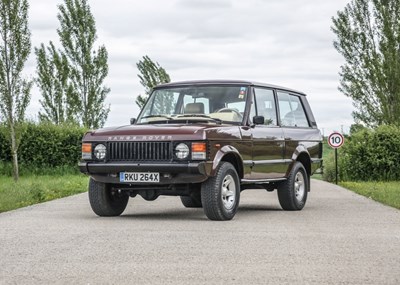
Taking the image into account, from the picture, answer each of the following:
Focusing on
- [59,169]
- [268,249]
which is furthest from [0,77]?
[268,249]

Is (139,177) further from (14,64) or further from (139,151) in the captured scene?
(14,64)

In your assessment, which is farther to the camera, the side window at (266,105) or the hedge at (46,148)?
the hedge at (46,148)

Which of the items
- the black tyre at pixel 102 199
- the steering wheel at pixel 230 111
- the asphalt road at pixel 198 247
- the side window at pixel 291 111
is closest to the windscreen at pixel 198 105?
the steering wheel at pixel 230 111

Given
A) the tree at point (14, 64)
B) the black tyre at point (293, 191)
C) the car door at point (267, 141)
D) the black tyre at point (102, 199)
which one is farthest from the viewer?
the tree at point (14, 64)

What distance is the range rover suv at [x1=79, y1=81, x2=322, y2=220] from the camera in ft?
39.8

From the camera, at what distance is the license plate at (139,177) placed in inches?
482

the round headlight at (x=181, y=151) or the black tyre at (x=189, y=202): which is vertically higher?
the round headlight at (x=181, y=151)

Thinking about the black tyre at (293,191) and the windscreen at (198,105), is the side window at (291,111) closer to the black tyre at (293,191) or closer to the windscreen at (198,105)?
the black tyre at (293,191)

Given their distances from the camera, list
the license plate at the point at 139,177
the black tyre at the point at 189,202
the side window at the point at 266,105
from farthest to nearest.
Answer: the black tyre at the point at 189,202 → the side window at the point at 266,105 → the license plate at the point at 139,177

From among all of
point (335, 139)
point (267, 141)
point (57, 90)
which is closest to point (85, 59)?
point (57, 90)

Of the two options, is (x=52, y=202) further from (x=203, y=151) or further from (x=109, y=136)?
(x=203, y=151)

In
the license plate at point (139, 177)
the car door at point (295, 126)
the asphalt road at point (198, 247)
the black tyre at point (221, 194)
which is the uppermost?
the car door at point (295, 126)

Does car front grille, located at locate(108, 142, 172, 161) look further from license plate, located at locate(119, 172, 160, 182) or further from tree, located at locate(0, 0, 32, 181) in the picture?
tree, located at locate(0, 0, 32, 181)

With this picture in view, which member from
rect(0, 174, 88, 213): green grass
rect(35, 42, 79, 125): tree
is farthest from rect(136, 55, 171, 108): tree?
rect(0, 174, 88, 213): green grass
